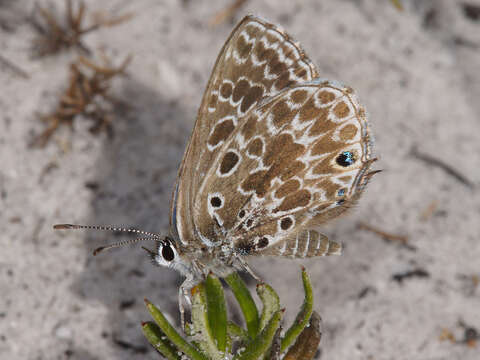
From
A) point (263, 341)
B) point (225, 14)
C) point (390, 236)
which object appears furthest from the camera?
point (225, 14)

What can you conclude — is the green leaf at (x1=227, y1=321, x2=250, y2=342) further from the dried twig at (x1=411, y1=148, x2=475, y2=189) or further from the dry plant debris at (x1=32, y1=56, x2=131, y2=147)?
the dried twig at (x1=411, y1=148, x2=475, y2=189)

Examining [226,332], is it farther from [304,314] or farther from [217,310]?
[304,314]

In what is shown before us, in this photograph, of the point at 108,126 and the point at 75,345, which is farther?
the point at 108,126

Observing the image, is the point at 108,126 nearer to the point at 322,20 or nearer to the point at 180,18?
the point at 180,18

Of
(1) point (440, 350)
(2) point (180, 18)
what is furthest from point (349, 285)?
(2) point (180, 18)

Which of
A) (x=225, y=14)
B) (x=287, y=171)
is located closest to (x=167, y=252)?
(x=287, y=171)

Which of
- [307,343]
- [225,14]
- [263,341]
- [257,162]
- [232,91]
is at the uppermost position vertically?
[225,14]
